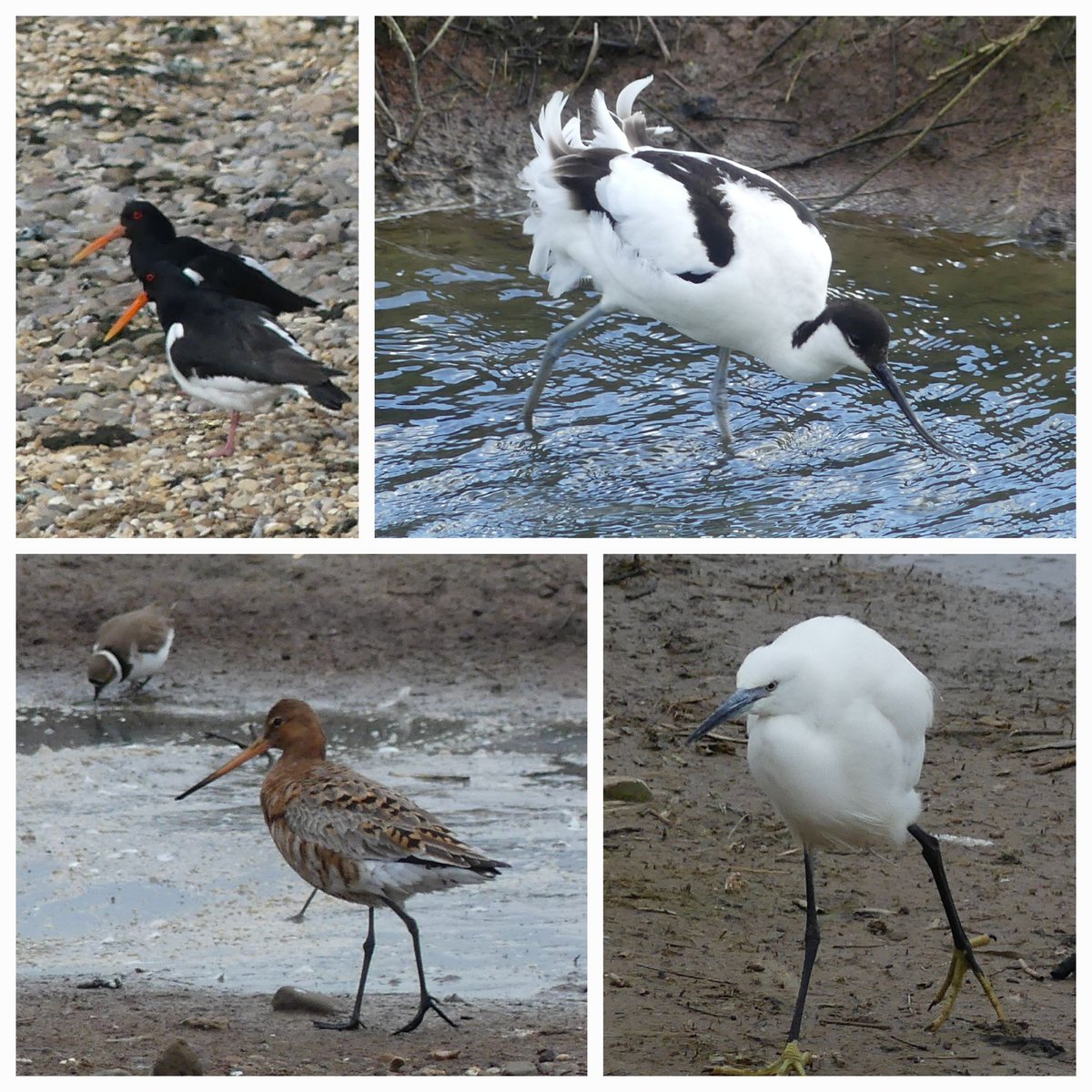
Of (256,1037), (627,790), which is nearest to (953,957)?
(627,790)

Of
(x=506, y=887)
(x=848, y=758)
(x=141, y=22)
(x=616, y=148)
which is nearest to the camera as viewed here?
(x=848, y=758)

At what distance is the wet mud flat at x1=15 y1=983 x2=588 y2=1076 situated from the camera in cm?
360

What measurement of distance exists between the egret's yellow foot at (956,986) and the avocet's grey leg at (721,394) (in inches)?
84.7

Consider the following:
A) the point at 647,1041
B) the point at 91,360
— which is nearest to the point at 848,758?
the point at 647,1041

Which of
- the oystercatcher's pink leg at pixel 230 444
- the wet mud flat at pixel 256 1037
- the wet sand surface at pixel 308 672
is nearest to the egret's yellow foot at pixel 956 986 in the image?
the wet mud flat at pixel 256 1037

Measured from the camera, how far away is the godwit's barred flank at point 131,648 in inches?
205

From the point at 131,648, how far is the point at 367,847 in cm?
186

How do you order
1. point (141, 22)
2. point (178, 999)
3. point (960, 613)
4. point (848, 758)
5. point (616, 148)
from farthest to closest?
point (141, 22), point (960, 613), point (616, 148), point (178, 999), point (848, 758)

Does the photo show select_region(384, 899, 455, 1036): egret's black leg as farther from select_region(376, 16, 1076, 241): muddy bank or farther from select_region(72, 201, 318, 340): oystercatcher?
select_region(376, 16, 1076, 241): muddy bank

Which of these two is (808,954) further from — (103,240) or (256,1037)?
(103,240)

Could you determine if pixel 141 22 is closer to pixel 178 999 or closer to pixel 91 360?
pixel 91 360

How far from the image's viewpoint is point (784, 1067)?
3.53 metres

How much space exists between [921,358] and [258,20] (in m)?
3.28

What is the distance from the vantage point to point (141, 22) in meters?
6.16
